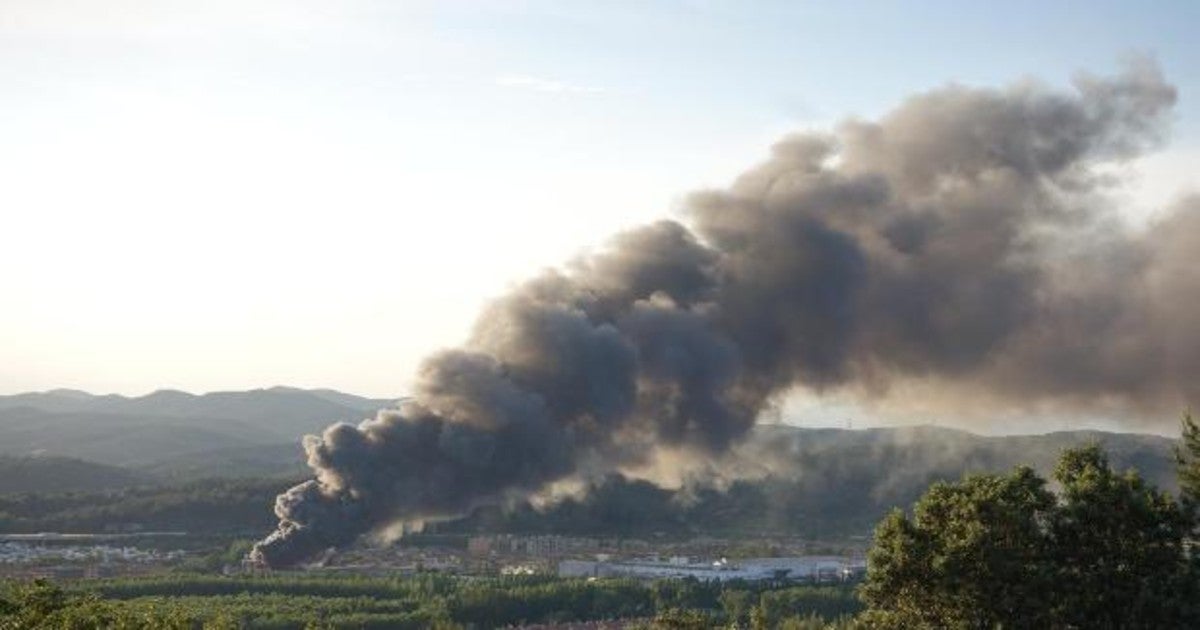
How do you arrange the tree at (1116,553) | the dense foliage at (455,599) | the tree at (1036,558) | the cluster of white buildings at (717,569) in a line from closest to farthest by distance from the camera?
1. the tree at (1116,553)
2. the tree at (1036,558)
3. the dense foliage at (455,599)
4. the cluster of white buildings at (717,569)

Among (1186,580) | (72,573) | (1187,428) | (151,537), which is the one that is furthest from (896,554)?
(151,537)

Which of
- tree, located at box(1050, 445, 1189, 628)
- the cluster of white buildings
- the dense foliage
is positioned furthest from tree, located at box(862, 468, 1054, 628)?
the cluster of white buildings

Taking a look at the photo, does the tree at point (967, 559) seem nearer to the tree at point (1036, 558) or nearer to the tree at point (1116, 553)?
the tree at point (1036, 558)

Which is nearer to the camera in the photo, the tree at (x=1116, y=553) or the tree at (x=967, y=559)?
the tree at (x=1116, y=553)

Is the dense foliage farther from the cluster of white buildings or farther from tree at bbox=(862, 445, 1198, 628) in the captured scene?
tree at bbox=(862, 445, 1198, 628)

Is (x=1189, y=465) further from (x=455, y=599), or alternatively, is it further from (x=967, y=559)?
(x=455, y=599)

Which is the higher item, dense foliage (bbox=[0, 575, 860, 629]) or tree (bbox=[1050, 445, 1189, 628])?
tree (bbox=[1050, 445, 1189, 628])

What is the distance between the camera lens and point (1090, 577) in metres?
36.9

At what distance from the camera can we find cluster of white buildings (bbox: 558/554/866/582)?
4865 inches

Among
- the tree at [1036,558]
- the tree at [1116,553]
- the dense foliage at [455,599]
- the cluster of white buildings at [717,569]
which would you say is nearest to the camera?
the tree at [1116,553]

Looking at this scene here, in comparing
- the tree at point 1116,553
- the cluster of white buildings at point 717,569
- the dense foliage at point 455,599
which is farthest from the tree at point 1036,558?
the cluster of white buildings at point 717,569

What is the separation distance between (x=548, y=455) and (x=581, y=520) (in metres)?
110

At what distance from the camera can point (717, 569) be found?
12962 cm

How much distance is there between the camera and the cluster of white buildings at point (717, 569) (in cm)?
12356
